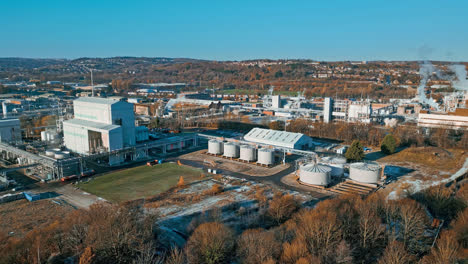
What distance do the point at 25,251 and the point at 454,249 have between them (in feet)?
48.1

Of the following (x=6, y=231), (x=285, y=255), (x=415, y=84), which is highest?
(x=415, y=84)

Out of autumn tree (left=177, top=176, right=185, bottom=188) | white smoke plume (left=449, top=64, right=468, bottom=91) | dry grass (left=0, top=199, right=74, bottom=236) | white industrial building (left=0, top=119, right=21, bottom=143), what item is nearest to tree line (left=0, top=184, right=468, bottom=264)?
dry grass (left=0, top=199, right=74, bottom=236)

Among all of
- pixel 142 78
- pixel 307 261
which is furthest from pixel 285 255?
pixel 142 78

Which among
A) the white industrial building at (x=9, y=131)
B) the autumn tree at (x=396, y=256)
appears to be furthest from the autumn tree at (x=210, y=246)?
the white industrial building at (x=9, y=131)

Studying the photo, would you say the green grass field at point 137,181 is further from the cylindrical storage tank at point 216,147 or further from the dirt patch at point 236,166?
the cylindrical storage tank at point 216,147

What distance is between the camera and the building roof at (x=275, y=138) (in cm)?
2903

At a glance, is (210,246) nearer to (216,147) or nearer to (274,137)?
(216,147)

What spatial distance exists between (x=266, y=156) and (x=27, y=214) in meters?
16.6

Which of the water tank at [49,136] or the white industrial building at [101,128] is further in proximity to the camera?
the water tank at [49,136]

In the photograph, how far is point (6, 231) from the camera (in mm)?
14836

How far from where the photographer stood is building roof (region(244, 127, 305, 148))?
29033 millimetres

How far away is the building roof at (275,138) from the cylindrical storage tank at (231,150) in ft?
10.2

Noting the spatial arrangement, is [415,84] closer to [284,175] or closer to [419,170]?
[419,170]

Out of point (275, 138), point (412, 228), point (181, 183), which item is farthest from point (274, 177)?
point (412, 228)
